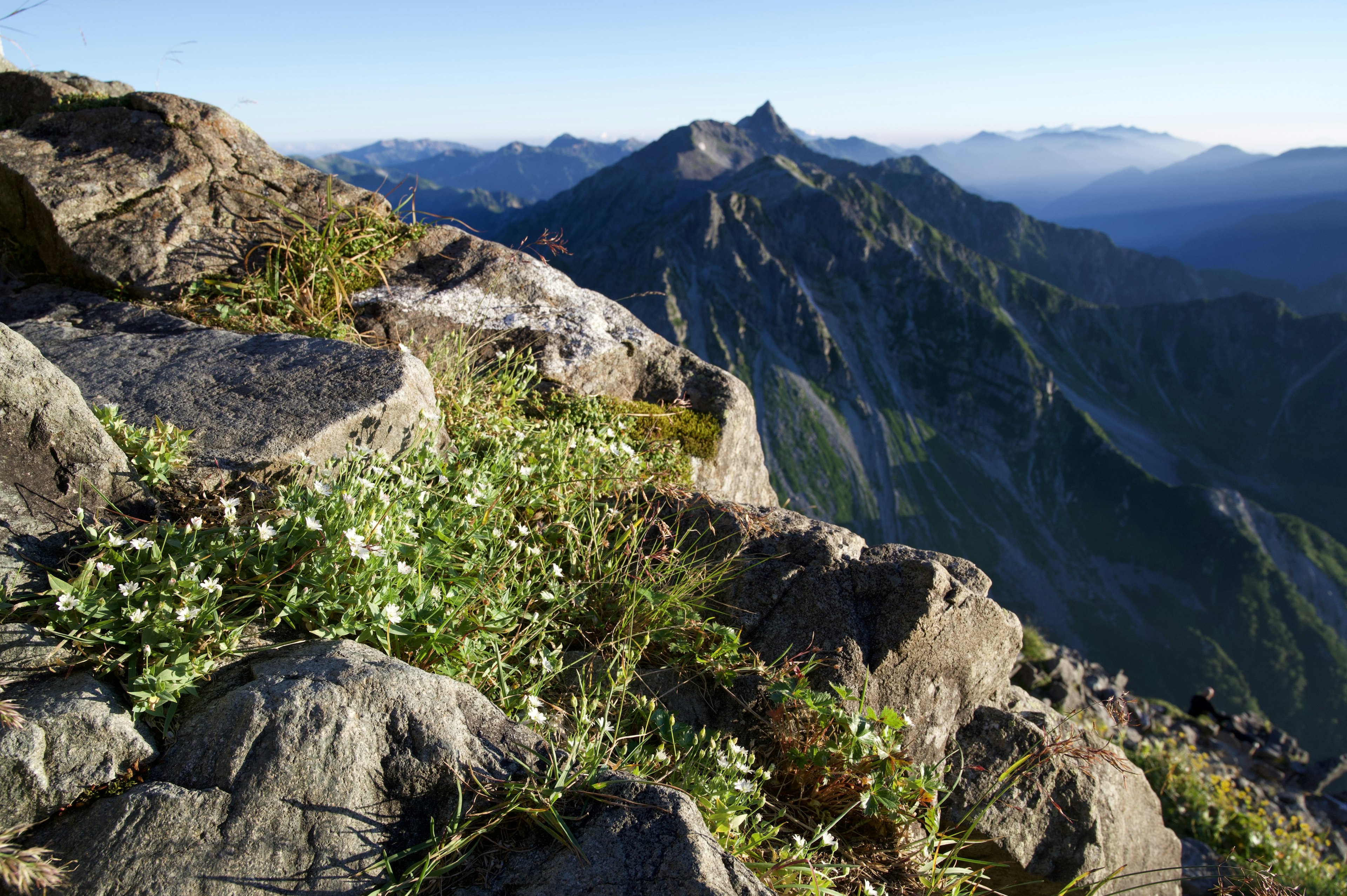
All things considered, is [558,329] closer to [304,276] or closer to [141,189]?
[304,276]

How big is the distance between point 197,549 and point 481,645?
145 cm

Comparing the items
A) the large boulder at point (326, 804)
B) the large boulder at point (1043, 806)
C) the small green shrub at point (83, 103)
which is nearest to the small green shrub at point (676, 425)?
the large boulder at point (1043, 806)

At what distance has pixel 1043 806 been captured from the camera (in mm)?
4688

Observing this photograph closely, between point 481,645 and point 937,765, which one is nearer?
point 481,645

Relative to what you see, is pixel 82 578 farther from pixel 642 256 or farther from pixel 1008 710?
pixel 642 256

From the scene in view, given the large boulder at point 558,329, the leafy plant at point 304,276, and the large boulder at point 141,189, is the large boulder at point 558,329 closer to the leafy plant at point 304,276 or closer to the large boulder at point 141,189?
the leafy plant at point 304,276

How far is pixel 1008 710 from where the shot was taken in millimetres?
5172

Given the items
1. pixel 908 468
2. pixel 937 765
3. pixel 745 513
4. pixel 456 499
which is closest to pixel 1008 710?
pixel 937 765

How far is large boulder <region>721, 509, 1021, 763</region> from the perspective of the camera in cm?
468

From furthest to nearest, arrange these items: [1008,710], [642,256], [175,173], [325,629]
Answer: [642,256], [175,173], [1008,710], [325,629]

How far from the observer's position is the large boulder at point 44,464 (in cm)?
301

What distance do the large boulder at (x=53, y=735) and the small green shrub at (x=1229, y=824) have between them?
12.9 metres

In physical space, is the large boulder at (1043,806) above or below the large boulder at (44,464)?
below

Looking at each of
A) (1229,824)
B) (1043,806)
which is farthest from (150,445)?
(1229,824)
